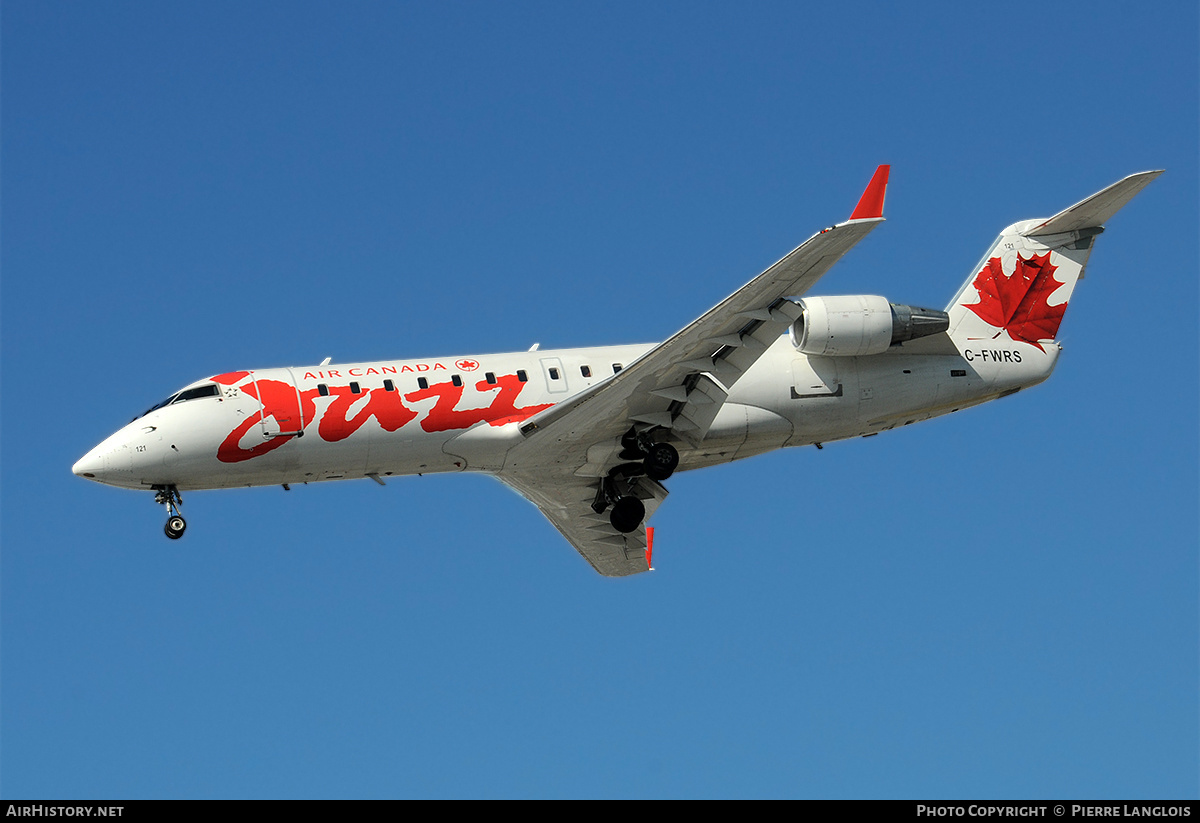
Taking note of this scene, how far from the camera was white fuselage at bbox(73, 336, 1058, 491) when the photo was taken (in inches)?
951

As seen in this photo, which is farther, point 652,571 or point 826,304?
point 652,571

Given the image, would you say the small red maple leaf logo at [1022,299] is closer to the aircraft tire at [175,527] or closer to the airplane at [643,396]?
the airplane at [643,396]

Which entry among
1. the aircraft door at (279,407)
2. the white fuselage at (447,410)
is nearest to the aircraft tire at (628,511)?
the white fuselage at (447,410)

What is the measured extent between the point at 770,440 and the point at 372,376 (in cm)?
697

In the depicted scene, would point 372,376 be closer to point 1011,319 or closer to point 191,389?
point 191,389

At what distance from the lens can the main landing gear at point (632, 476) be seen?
82.9 feet

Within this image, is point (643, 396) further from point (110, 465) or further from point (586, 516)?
point (110, 465)

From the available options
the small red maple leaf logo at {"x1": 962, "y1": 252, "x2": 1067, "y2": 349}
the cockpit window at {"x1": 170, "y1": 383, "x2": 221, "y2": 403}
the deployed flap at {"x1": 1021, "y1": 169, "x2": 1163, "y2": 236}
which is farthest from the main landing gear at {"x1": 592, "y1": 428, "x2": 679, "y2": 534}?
the deployed flap at {"x1": 1021, "y1": 169, "x2": 1163, "y2": 236}

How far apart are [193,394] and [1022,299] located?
14919mm

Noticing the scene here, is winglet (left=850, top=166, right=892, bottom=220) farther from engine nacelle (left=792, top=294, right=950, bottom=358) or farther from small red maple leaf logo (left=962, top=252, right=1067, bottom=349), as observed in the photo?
small red maple leaf logo (left=962, top=252, right=1067, bottom=349)

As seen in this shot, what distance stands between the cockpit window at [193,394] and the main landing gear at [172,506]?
134 cm

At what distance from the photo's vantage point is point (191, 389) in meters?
24.5
